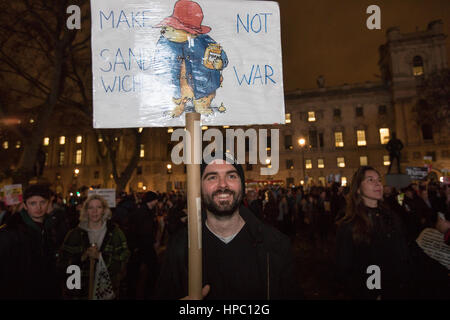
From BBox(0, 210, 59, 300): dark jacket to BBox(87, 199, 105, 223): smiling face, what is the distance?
2.24 ft

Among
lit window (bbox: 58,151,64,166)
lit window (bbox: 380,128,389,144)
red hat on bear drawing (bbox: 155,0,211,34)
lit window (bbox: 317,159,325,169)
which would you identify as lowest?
red hat on bear drawing (bbox: 155,0,211,34)

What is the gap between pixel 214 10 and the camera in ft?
6.69

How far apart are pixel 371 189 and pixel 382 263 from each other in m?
0.76

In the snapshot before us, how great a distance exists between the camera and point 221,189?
80.0 inches

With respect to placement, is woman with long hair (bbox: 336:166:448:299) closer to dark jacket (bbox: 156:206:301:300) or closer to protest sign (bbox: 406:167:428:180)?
dark jacket (bbox: 156:206:301:300)

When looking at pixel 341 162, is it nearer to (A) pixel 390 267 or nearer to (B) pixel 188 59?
(A) pixel 390 267

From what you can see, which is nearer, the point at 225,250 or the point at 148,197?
the point at 225,250

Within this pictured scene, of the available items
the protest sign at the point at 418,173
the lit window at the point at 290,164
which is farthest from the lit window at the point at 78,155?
the protest sign at the point at 418,173

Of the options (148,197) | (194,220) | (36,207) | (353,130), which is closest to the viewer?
(194,220)

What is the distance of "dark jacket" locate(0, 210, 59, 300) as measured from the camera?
2.79 meters

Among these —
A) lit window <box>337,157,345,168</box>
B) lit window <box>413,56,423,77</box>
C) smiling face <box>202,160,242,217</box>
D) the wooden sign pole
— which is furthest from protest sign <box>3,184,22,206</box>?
lit window <box>413,56,423,77</box>

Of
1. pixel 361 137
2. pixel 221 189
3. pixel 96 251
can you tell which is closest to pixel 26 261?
pixel 96 251

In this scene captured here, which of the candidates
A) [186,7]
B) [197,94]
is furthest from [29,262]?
[186,7]
